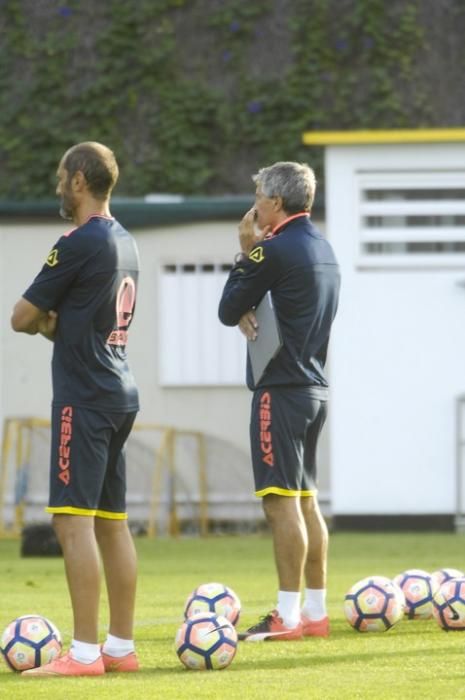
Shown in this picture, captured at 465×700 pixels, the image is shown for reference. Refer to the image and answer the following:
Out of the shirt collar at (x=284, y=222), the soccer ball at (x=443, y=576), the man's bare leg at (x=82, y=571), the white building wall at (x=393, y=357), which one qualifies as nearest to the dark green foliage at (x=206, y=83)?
the white building wall at (x=393, y=357)

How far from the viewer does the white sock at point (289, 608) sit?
7.92 meters

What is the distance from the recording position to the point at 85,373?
676 centimetres

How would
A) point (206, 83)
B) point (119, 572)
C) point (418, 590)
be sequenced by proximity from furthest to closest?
point (206, 83) → point (418, 590) → point (119, 572)

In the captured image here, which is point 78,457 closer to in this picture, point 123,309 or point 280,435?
point 123,309

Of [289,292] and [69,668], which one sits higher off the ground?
[289,292]

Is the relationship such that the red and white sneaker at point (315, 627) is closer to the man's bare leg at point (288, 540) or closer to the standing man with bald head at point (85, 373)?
the man's bare leg at point (288, 540)

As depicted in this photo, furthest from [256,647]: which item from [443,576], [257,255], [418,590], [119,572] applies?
[257,255]

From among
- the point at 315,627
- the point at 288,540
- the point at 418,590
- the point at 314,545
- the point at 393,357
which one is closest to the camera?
the point at 288,540

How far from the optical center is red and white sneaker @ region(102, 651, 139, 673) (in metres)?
6.91

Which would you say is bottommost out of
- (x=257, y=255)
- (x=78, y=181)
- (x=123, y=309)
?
(x=123, y=309)

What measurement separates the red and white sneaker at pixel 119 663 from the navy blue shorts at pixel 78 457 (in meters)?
0.62

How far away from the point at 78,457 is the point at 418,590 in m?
2.70

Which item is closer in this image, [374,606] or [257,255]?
[257,255]

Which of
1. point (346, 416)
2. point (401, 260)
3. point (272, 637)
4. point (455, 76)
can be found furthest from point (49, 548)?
point (455, 76)
